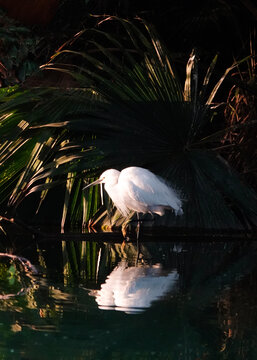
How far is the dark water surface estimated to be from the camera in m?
1.97

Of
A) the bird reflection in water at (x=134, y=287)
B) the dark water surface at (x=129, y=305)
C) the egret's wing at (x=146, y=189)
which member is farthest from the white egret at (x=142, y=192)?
the bird reflection in water at (x=134, y=287)

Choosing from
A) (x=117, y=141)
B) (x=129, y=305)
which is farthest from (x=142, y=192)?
(x=129, y=305)

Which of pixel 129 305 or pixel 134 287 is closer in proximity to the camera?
pixel 129 305

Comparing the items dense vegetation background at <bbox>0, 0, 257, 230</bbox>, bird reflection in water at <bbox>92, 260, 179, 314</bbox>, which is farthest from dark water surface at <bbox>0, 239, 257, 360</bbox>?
dense vegetation background at <bbox>0, 0, 257, 230</bbox>

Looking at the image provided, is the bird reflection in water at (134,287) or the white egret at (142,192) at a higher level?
the bird reflection in water at (134,287)

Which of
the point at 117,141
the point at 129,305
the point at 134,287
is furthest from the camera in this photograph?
the point at 117,141

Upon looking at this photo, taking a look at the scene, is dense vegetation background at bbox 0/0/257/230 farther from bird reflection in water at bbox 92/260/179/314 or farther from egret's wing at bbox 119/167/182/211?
bird reflection in water at bbox 92/260/179/314

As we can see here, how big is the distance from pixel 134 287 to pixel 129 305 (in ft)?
1.11

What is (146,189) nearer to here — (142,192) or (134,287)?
(142,192)

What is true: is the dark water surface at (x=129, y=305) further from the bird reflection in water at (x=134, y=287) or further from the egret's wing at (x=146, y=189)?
the egret's wing at (x=146, y=189)

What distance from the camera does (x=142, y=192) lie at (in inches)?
173

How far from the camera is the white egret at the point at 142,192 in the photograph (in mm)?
4359

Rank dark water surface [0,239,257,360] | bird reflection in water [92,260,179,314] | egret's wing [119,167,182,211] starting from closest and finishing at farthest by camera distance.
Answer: dark water surface [0,239,257,360], bird reflection in water [92,260,179,314], egret's wing [119,167,182,211]

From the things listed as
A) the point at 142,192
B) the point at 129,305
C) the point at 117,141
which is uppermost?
the point at 129,305
